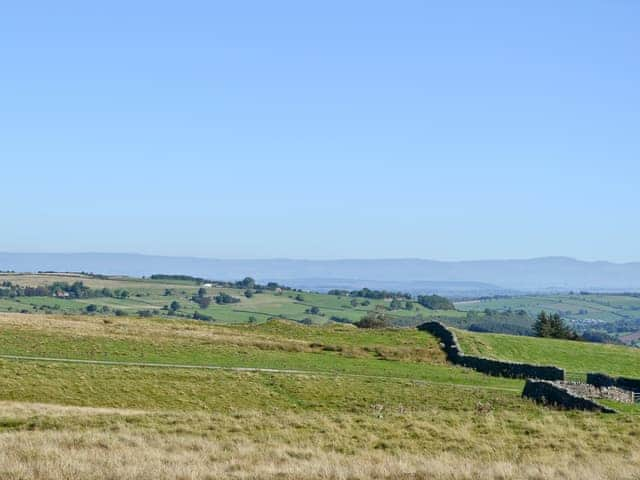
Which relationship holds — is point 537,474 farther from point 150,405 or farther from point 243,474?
point 150,405

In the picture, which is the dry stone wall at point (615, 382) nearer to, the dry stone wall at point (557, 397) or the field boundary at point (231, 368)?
the field boundary at point (231, 368)

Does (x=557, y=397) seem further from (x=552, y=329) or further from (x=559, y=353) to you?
(x=552, y=329)

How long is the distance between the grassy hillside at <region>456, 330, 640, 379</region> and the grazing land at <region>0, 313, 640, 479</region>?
114 centimetres

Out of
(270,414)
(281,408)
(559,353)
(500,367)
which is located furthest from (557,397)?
(559,353)

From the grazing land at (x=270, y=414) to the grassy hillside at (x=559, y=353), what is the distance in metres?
1.14

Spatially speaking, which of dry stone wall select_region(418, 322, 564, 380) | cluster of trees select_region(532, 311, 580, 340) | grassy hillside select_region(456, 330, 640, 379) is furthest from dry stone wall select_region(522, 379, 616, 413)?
cluster of trees select_region(532, 311, 580, 340)

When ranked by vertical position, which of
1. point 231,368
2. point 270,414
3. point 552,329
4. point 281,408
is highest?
point 552,329

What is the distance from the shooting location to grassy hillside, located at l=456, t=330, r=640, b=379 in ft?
198

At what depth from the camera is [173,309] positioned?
184 m

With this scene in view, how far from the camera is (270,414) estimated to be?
32.2m

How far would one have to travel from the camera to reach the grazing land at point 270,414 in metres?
20.8

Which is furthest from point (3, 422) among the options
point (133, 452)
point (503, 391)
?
point (503, 391)

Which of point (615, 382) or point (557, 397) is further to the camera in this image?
point (615, 382)

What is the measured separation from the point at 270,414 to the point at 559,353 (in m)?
37.7
